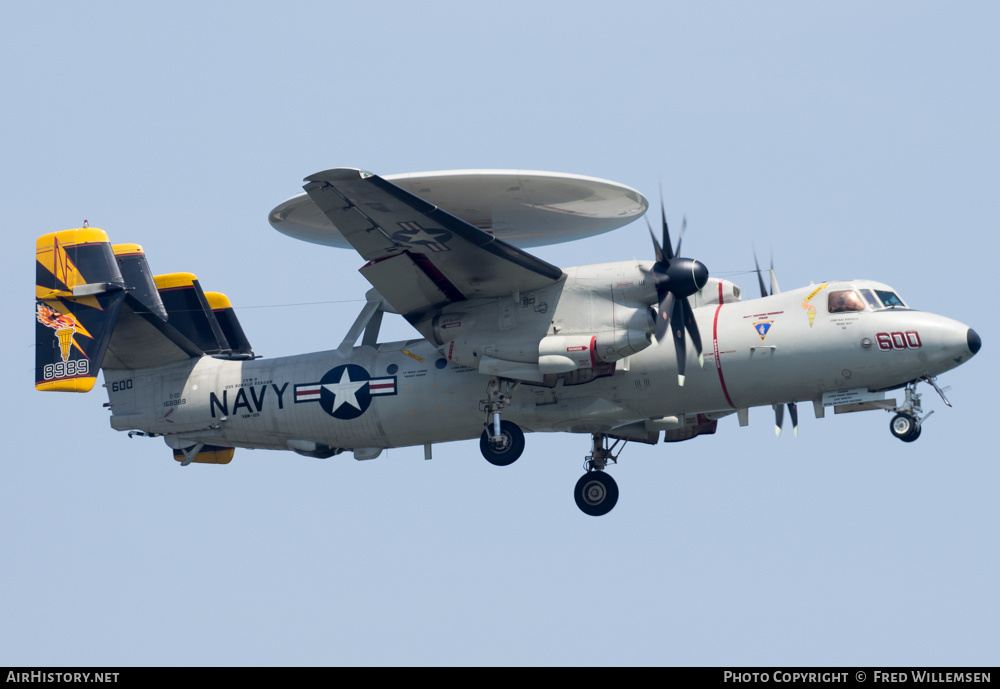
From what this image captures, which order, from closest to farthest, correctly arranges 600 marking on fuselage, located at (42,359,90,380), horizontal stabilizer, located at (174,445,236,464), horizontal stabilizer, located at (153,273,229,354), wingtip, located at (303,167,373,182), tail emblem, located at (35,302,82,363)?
1. wingtip, located at (303,167,373,182)
2. 600 marking on fuselage, located at (42,359,90,380)
3. tail emblem, located at (35,302,82,363)
4. horizontal stabilizer, located at (153,273,229,354)
5. horizontal stabilizer, located at (174,445,236,464)

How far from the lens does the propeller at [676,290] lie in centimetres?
2295

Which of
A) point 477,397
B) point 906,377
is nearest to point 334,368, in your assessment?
point 477,397

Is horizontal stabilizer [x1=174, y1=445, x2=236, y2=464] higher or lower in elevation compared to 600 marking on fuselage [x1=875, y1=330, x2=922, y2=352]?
lower

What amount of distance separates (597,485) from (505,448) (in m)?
3.15

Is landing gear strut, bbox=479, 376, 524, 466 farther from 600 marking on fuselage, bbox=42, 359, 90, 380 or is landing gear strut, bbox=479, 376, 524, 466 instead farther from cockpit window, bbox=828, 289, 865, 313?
600 marking on fuselage, bbox=42, 359, 90, 380

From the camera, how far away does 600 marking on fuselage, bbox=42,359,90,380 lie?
25281 mm

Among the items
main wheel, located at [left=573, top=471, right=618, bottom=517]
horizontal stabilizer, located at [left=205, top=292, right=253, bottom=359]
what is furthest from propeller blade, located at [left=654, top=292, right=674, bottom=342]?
horizontal stabilizer, located at [left=205, top=292, right=253, bottom=359]

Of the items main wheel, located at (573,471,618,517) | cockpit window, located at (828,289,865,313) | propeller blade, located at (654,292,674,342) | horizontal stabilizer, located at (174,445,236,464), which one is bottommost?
main wheel, located at (573,471,618,517)

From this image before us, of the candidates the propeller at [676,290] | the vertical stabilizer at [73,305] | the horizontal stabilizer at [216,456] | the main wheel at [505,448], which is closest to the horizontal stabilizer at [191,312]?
the vertical stabilizer at [73,305]

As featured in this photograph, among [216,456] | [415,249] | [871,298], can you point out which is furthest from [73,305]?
[871,298]

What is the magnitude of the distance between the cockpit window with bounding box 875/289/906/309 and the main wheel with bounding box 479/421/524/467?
687cm

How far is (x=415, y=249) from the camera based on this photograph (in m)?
23.3

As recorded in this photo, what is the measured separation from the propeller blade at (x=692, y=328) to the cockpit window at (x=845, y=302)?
2378 mm
